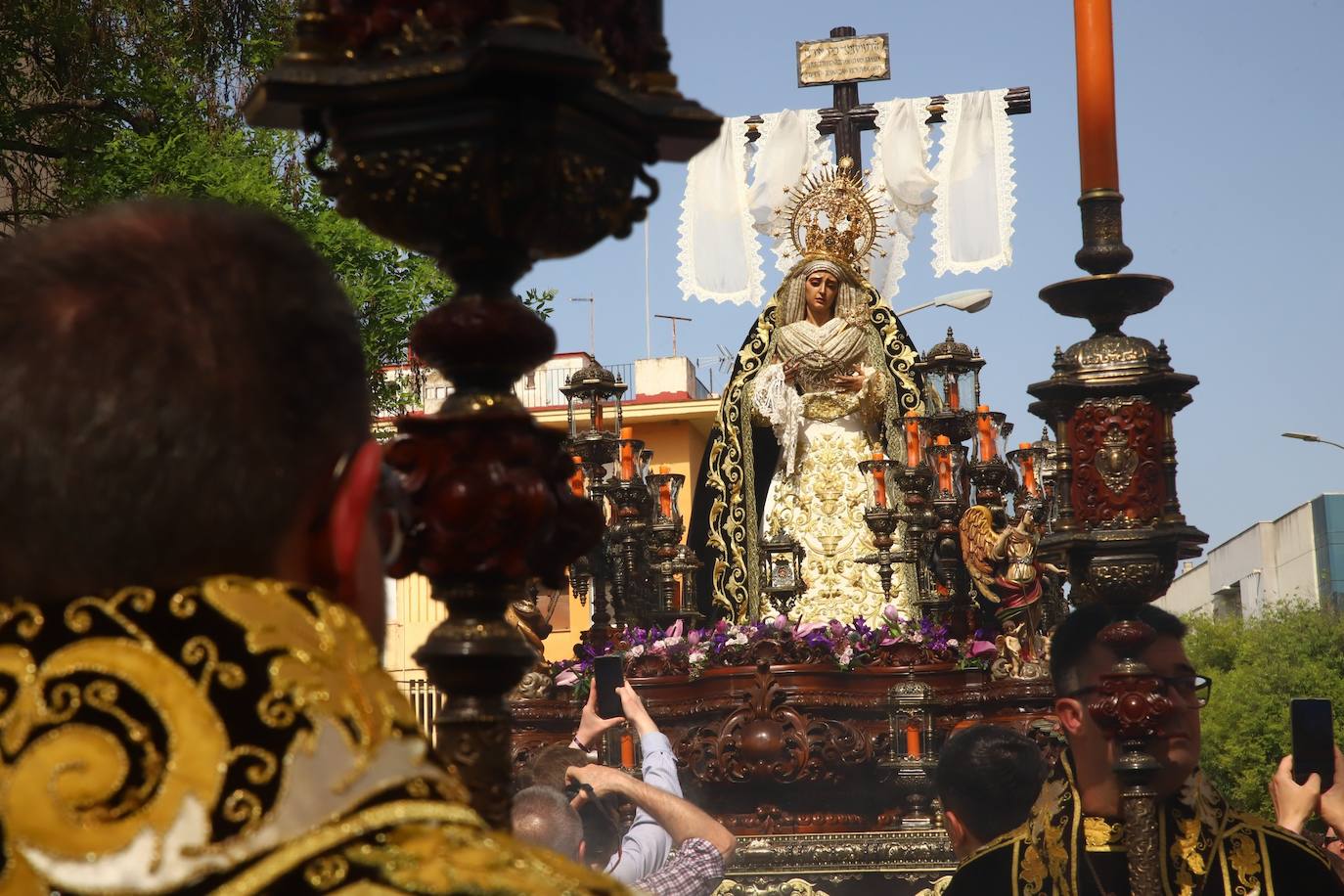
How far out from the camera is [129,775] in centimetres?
141

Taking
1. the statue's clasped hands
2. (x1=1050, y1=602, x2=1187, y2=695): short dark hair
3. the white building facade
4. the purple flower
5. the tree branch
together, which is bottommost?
(x1=1050, y1=602, x2=1187, y2=695): short dark hair

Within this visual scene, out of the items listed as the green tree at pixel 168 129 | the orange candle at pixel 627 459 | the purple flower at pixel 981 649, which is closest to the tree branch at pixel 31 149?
the green tree at pixel 168 129

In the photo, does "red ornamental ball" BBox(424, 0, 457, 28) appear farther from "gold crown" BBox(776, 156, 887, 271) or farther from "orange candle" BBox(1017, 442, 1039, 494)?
"gold crown" BBox(776, 156, 887, 271)

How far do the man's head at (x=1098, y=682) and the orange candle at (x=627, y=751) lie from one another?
5.62 meters

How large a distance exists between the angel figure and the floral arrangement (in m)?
0.83

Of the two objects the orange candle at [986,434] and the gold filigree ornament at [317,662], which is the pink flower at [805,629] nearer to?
the orange candle at [986,434]

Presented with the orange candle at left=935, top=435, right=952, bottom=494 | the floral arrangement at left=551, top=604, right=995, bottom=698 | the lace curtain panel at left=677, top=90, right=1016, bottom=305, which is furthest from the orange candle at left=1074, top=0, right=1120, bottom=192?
the lace curtain panel at left=677, top=90, right=1016, bottom=305

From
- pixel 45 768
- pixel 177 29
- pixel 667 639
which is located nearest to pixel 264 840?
pixel 45 768

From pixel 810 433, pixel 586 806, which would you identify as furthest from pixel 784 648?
pixel 810 433

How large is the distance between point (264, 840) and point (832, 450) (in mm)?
13260

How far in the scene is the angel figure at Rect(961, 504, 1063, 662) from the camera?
11742 mm

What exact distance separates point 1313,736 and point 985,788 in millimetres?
847

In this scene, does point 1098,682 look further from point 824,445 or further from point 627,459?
point 824,445

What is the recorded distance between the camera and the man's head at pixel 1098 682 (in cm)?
402
